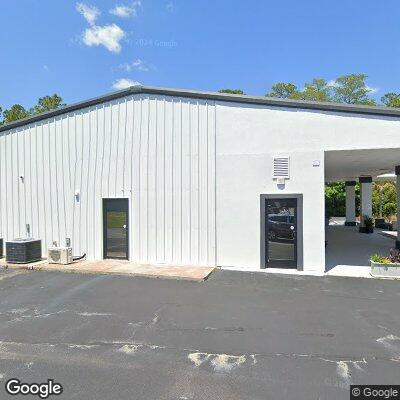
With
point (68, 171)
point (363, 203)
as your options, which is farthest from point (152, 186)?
point (363, 203)

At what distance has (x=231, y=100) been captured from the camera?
33.9 ft

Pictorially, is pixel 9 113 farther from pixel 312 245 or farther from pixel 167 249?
pixel 312 245

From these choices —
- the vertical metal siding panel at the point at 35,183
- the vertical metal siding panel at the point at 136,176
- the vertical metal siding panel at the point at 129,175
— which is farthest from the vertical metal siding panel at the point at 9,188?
the vertical metal siding panel at the point at 136,176

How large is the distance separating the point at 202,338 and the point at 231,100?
728 cm

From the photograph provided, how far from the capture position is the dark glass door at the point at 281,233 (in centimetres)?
993

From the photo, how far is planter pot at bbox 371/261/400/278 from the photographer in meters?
9.04

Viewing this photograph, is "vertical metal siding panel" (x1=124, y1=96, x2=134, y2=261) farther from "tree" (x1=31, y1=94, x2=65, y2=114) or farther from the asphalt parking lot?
"tree" (x1=31, y1=94, x2=65, y2=114)

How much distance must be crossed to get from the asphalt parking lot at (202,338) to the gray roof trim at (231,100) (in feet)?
14.7

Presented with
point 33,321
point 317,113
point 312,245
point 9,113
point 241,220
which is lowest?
point 33,321

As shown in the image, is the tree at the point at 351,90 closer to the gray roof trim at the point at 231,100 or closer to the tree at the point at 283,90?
→ the tree at the point at 283,90

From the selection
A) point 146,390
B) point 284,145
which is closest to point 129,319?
point 146,390

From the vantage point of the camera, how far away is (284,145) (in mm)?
9906

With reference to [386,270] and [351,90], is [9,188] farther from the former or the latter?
[351,90]

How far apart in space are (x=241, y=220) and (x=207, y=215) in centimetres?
106
